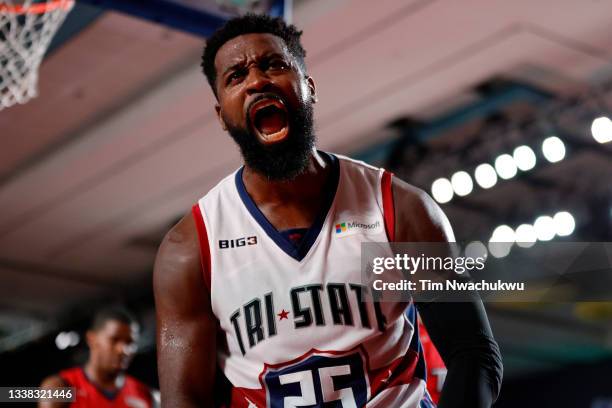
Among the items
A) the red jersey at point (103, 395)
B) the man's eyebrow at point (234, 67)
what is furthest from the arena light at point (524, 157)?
the man's eyebrow at point (234, 67)

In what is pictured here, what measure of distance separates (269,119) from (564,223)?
5735 millimetres

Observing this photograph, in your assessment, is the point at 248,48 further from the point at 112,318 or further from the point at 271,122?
the point at 112,318

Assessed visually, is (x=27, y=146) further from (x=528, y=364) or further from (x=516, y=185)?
(x=528, y=364)

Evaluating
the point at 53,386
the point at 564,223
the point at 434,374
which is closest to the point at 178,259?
the point at 434,374

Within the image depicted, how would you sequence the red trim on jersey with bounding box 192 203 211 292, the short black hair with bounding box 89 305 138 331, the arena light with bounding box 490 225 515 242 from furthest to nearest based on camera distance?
the arena light with bounding box 490 225 515 242 < the short black hair with bounding box 89 305 138 331 < the red trim on jersey with bounding box 192 203 211 292

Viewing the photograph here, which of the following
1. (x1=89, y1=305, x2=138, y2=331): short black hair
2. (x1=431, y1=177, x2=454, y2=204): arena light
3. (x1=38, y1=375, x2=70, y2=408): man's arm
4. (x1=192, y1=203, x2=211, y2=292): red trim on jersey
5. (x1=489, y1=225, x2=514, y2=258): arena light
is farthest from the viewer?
(x1=489, y1=225, x2=514, y2=258): arena light

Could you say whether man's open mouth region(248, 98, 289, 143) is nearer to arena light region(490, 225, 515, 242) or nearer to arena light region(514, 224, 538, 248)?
arena light region(514, 224, 538, 248)

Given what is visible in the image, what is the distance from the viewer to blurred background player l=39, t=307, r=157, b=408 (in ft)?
18.7

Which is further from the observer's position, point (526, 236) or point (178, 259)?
point (526, 236)

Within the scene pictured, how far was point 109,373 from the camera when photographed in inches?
227

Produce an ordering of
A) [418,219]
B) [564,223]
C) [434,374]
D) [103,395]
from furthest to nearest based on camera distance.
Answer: [564,223], [103,395], [434,374], [418,219]

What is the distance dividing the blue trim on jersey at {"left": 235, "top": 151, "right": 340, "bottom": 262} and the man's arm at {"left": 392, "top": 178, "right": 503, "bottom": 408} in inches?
6.9

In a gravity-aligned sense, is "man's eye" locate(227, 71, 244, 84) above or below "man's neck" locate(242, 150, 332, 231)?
above

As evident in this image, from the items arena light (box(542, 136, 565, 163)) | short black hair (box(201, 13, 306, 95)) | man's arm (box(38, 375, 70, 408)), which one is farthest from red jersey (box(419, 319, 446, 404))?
arena light (box(542, 136, 565, 163))
